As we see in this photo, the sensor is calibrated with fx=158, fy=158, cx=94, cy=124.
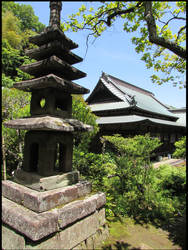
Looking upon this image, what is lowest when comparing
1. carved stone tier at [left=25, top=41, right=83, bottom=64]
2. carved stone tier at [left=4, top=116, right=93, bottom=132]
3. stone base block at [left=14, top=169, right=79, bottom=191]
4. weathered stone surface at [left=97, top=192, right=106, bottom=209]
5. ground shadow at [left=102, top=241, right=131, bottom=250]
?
ground shadow at [left=102, top=241, right=131, bottom=250]

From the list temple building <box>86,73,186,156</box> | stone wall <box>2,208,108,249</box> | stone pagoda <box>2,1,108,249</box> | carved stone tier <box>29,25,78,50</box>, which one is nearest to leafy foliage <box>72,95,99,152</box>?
stone pagoda <box>2,1,108,249</box>

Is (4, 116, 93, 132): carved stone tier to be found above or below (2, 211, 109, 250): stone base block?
above

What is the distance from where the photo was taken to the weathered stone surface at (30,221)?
2.96 meters

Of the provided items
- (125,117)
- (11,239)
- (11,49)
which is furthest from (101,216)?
(11,49)

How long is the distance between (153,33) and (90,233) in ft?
17.7

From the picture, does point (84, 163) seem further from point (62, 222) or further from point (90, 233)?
point (62, 222)

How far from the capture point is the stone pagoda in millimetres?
3270

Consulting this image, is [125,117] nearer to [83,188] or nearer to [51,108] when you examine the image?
[83,188]

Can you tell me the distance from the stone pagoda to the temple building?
29.0 feet

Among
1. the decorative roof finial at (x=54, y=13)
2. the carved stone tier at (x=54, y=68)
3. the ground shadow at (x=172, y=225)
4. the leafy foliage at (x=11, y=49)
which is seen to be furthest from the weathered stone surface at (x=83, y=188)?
the leafy foliage at (x=11, y=49)

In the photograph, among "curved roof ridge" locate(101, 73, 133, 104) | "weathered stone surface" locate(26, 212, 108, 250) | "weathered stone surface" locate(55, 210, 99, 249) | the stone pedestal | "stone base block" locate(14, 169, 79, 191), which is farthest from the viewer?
"curved roof ridge" locate(101, 73, 133, 104)

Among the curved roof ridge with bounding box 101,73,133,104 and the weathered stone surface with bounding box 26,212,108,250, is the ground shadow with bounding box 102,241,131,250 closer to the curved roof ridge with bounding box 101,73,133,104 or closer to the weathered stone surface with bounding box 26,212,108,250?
the weathered stone surface with bounding box 26,212,108,250

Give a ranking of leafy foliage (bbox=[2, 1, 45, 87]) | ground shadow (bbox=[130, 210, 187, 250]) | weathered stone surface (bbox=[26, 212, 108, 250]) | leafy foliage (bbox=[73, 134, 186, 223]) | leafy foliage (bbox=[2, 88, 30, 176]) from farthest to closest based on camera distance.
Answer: leafy foliage (bbox=[2, 1, 45, 87]) < leafy foliage (bbox=[2, 88, 30, 176]) < leafy foliage (bbox=[73, 134, 186, 223]) < ground shadow (bbox=[130, 210, 187, 250]) < weathered stone surface (bbox=[26, 212, 108, 250])

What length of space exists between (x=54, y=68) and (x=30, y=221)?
3592 mm
